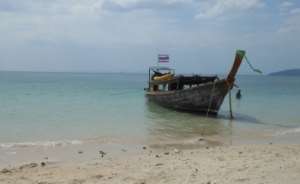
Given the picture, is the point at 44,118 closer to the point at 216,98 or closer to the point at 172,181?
the point at 216,98

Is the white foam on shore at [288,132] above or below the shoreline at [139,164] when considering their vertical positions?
below

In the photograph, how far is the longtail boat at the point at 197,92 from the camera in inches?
890

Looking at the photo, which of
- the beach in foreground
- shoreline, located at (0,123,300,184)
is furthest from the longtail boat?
the beach in foreground

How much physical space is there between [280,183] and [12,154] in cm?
702

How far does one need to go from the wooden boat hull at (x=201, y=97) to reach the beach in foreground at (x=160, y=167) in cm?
1148

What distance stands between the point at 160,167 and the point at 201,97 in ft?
50.8

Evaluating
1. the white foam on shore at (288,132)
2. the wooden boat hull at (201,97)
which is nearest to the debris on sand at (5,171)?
the white foam on shore at (288,132)

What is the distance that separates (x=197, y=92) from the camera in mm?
23672

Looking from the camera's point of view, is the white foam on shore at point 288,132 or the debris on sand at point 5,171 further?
the white foam on shore at point 288,132

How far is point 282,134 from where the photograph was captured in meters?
16.2

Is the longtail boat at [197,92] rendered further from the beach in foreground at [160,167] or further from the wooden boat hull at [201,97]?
the beach in foreground at [160,167]

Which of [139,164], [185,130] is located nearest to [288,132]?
[185,130]

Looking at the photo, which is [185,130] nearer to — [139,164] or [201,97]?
[201,97]

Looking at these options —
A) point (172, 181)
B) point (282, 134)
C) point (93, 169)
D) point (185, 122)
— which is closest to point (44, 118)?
point (185, 122)
